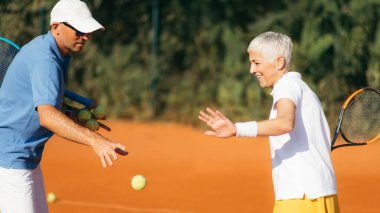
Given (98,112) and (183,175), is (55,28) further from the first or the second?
(183,175)

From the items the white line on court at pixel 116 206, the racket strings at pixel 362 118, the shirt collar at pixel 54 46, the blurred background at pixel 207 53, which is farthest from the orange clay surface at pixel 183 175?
the shirt collar at pixel 54 46

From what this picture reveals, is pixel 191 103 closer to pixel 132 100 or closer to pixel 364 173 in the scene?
pixel 132 100

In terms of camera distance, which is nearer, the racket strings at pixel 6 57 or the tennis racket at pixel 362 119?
the racket strings at pixel 6 57

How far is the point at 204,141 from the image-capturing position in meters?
11.4

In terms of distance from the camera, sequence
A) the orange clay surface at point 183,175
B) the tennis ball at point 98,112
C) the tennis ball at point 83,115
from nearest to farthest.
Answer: the tennis ball at point 83,115
the tennis ball at point 98,112
the orange clay surface at point 183,175

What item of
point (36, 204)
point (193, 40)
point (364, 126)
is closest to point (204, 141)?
point (193, 40)

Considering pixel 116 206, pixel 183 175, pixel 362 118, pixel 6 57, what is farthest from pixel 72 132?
pixel 183 175

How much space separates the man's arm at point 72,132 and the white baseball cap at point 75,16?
50 cm

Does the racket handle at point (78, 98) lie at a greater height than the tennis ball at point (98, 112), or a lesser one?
greater

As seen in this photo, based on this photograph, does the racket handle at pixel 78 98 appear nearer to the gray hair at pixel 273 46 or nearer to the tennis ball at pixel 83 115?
the tennis ball at pixel 83 115

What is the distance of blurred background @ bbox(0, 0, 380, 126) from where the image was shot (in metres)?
12.0

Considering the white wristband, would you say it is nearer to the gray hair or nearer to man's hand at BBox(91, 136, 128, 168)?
the gray hair

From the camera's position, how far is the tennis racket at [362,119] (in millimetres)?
5312

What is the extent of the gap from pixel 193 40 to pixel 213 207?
660 centimetres
